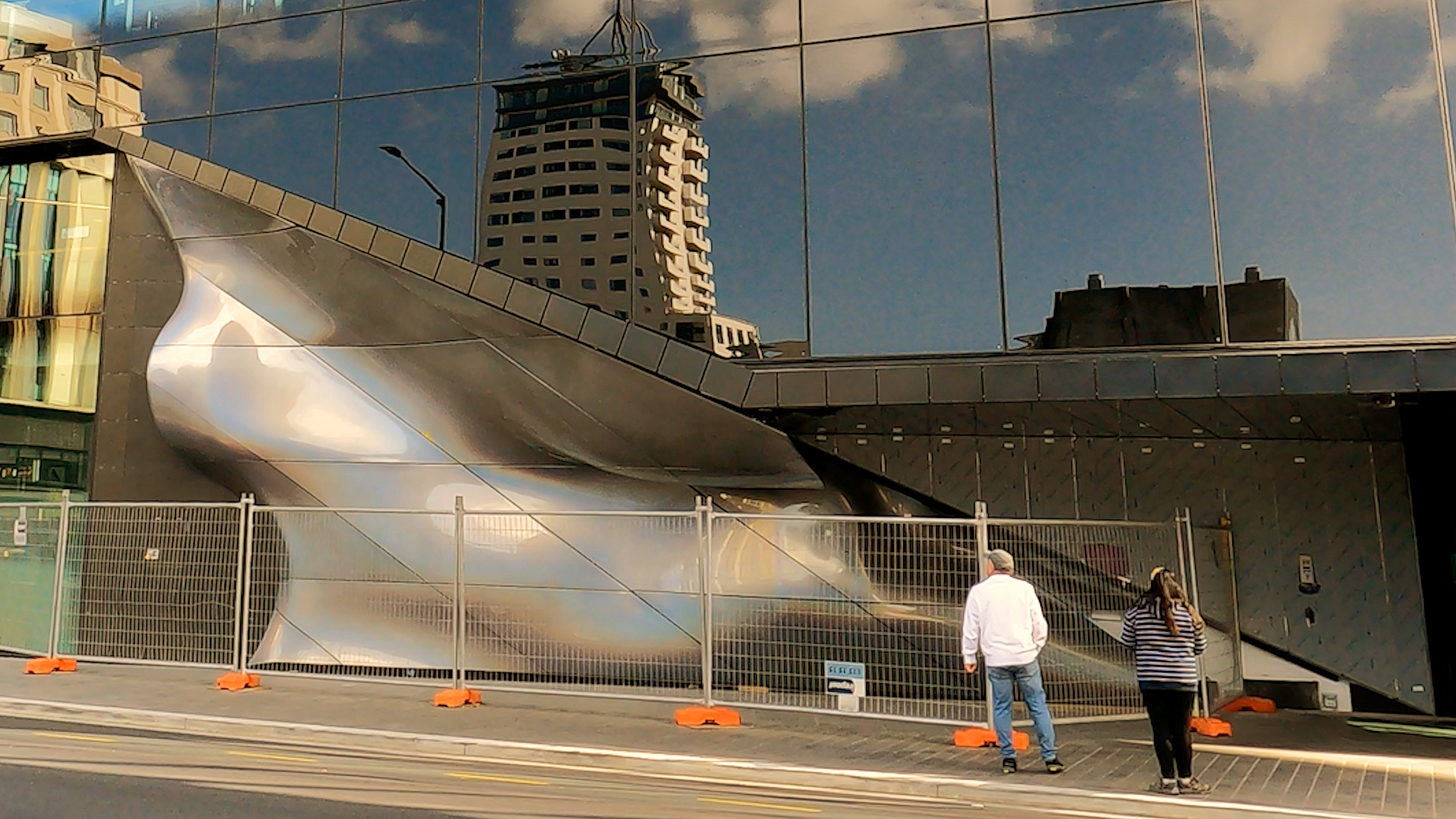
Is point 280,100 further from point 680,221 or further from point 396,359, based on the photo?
point 680,221

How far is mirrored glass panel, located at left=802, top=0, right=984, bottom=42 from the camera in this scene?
1171cm

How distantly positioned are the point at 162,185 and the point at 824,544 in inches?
440

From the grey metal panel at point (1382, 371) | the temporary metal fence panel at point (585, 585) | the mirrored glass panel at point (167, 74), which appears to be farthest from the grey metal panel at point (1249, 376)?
the mirrored glass panel at point (167, 74)

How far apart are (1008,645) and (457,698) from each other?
5662 mm

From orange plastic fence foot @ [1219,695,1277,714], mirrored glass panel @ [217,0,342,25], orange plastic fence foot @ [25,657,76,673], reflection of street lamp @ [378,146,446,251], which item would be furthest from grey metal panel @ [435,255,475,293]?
orange plastic fence foot @ [1219,695,1277,714]

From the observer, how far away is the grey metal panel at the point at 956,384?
36.0 ft

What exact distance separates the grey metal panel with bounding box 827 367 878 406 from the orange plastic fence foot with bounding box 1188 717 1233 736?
457cm

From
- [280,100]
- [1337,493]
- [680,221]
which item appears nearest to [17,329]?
[280,100]

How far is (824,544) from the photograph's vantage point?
1173 centimetres

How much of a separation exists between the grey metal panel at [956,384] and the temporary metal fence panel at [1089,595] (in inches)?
56.0

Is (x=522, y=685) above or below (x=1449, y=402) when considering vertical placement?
below

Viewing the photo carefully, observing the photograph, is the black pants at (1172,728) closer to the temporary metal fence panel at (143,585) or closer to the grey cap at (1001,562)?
the grey cap at (1001,562)

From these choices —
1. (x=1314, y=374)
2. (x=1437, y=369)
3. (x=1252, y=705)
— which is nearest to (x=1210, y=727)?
(x=1252, y=705)

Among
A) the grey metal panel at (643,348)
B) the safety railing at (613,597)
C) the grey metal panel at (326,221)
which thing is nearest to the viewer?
the safety railing at (613,597)
